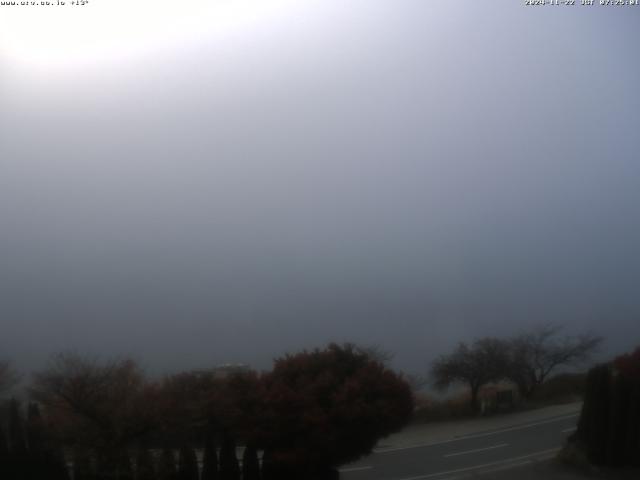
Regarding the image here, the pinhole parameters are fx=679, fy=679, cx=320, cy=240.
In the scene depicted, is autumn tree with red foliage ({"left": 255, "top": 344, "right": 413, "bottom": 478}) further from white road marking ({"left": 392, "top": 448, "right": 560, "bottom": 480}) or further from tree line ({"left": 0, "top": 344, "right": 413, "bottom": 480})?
white road marking ({"left": 392, "top": 448, "right": 560, "bottom": 480})

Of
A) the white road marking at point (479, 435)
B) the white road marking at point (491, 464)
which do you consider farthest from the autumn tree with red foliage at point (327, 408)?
the white road marking at point (491, 464)

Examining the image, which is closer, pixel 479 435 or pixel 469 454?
pixel 469 454

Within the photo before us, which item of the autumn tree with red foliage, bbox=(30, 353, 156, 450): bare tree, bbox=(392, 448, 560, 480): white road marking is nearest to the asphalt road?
bbox=(392, 448, 560, 480): white road marking

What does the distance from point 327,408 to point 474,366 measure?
180cm

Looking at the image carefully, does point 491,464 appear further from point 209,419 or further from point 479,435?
point 209,419

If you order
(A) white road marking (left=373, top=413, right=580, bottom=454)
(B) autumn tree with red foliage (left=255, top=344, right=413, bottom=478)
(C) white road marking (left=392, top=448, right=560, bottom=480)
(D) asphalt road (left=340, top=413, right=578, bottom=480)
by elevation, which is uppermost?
(B) autumn tree with red foliage (left=255, top=344, right=413, bottom=478)

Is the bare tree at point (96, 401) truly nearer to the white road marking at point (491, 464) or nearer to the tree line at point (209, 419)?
the tree line at point (209, 419)

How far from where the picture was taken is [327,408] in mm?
7035

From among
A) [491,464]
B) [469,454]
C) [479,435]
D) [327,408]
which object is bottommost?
[491,464]

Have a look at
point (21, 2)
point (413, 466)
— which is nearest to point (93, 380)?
point (413, 466)

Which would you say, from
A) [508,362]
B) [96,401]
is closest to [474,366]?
[508,362]

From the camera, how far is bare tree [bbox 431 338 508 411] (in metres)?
7.58

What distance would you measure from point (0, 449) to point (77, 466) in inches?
31.7

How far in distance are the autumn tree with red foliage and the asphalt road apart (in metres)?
0.32
